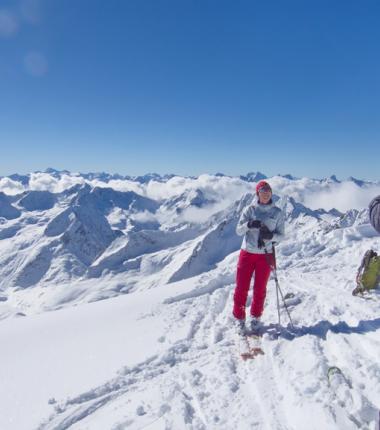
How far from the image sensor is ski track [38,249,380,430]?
535 centimetres

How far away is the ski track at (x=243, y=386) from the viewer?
5.35 metres

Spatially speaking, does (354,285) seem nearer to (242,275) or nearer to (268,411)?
(242,275)

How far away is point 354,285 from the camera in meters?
12.0

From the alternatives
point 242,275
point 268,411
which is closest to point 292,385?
point 268,411

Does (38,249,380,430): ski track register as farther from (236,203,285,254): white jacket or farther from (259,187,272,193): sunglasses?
(259,187,272,193): sunglasses

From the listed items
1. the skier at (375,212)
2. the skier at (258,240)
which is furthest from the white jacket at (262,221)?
the skier at (375,212)

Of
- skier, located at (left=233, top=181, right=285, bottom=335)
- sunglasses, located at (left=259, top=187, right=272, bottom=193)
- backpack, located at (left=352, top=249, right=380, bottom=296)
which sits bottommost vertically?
backpack, located at (left=352, top=249, right=380, bottom=296)

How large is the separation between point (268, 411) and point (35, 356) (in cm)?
646

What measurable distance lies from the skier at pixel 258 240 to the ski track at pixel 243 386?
1.18 m

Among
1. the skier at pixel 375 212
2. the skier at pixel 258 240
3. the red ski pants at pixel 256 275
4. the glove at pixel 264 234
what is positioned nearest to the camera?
the skier at pixel 375 212

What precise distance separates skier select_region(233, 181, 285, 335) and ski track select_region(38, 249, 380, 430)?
3.86ft

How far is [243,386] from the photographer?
643cm

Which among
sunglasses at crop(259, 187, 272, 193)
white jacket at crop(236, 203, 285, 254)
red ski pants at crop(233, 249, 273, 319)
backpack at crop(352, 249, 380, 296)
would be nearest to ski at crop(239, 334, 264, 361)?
red ski pants at crop(233, 249, 273, 319)

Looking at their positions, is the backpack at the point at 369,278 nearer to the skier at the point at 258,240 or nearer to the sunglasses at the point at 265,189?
the skier at the point at 258,240
